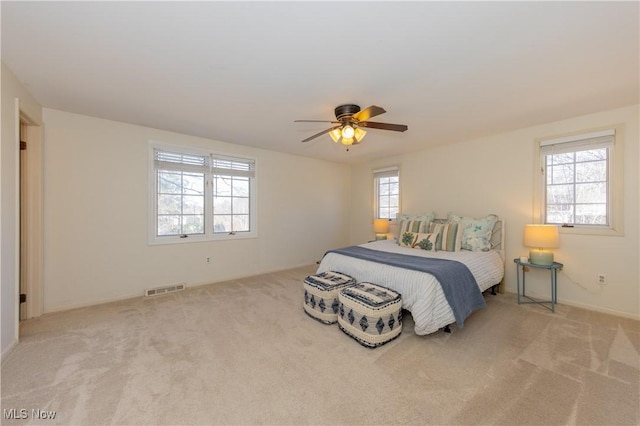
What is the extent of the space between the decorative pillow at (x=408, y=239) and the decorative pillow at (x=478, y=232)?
650 millimetres

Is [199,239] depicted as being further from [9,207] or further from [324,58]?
[324,58]

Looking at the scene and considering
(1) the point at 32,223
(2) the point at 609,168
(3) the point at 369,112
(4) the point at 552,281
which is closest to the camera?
(3) the point at 369,112

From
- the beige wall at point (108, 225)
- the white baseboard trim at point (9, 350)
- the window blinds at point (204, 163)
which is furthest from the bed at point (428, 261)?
the white baseboard trim at point (9, 350)

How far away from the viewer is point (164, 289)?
3666 millimetres

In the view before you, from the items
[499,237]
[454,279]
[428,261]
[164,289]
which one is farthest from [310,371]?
[499,237]

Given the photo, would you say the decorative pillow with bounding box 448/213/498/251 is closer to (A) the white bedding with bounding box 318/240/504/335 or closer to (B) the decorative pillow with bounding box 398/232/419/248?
(A) the white bedding with bounding box 318/240/504/335

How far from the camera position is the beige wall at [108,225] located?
120 inches

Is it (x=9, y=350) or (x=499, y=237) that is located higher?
(x=499, y=237)

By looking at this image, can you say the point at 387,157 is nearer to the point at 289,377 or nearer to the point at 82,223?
the point at 289,377

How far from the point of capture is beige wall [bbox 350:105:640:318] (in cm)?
286

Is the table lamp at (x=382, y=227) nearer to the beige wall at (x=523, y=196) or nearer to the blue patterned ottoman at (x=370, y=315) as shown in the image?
the beige wall at (x=523, y=196)

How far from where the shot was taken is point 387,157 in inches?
209


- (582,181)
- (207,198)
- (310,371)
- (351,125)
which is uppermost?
(351,125)

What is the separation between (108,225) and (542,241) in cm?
547
